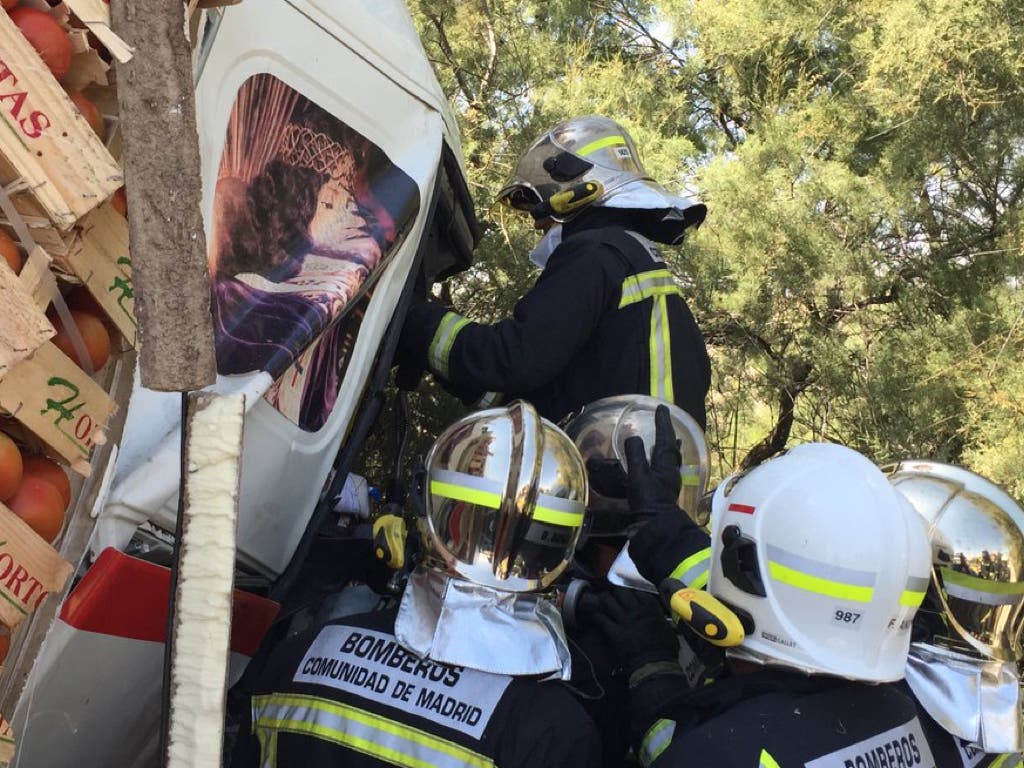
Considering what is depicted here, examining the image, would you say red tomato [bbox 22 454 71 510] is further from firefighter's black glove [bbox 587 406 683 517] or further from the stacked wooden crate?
firefighter's black glove [bbox 587 406 683 517]

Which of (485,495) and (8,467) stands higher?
(8,467)

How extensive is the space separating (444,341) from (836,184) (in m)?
3.86

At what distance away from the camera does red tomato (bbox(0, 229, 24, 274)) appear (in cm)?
167

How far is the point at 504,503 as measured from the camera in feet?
8.87

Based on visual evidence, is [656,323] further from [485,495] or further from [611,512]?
[485,495]

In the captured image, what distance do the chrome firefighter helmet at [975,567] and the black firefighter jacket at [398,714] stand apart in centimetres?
122

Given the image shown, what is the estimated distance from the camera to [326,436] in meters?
3.23

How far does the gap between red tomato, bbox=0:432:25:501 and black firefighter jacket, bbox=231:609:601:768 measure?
0.95 m

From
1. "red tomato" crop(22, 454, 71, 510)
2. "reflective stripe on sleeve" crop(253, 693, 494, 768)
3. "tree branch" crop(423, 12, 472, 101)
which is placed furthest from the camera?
"tree branch" crop(423, 12, 472, 101)

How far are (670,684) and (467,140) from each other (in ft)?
13.2

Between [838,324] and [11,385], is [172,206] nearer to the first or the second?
[11,385]

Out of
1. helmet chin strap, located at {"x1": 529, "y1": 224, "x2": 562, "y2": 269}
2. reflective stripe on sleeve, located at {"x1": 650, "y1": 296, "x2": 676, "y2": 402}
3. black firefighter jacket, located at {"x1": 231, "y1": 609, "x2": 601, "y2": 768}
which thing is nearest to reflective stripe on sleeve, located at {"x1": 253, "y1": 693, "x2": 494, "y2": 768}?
black firefighter jacket, located at {"x1": 231, "y1": 609, "x2": 601, "y2": 768}

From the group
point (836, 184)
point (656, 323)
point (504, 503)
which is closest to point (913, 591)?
point (504, 503)

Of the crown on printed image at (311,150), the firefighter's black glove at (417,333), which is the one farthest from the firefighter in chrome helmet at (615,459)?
the crown on printed image at (311,150)
